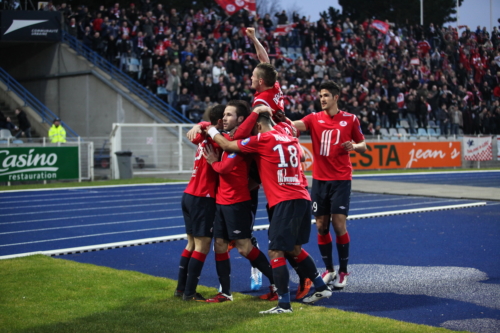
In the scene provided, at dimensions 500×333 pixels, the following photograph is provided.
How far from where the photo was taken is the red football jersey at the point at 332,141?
6617mm

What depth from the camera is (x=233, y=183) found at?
5.62m

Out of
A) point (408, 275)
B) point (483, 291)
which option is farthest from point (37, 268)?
point (483, 291)

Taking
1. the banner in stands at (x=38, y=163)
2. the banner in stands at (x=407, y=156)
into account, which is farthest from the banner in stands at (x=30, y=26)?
the banner in stands at (x=407, y=156)

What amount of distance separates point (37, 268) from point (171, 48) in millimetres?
19687

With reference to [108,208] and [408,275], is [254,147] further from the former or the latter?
[108,208]

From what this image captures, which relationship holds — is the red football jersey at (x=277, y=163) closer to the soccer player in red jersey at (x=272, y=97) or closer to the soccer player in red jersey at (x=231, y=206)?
the soccer player in red jersey at (x=231, y=206)

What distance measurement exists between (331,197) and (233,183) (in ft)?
4.77

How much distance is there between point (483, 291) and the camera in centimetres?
605

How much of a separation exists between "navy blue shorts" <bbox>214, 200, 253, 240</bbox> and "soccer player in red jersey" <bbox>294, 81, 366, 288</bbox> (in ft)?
4.07

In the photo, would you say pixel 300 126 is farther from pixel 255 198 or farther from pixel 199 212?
pixel 199 212

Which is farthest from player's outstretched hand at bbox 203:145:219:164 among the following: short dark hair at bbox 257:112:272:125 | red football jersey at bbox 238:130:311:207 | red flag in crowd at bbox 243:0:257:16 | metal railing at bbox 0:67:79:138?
red flag in crowd at bbox 243:0:257:16

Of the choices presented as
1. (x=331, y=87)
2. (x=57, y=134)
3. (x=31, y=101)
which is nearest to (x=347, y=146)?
(x=331, y=87)

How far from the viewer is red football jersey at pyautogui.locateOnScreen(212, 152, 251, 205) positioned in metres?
5.59

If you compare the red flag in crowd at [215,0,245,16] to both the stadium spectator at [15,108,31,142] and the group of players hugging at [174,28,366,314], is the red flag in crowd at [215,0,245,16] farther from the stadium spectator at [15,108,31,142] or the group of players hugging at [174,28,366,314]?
the group of players hugging at [174,28,366,314]
